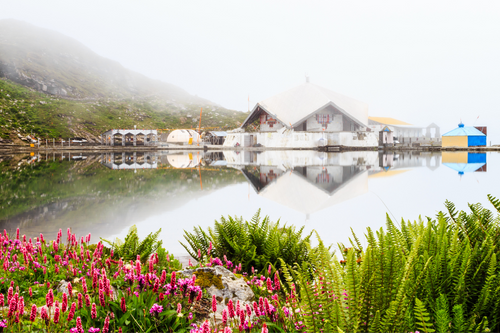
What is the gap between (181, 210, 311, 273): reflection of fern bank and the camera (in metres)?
3.57

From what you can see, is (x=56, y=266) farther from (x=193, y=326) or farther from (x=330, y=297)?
(x=330, y=297)

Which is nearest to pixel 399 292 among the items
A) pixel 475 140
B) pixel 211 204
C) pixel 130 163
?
pixel 211 204

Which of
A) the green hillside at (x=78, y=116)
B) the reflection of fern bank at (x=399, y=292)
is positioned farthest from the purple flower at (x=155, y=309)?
the green hillside at (x=78, y=116)

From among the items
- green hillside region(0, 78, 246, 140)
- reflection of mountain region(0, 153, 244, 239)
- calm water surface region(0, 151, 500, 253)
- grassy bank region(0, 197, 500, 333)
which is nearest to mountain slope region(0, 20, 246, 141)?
green hillside region(0, 78, 246, 140)

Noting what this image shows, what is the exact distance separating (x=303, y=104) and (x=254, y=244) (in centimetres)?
4505

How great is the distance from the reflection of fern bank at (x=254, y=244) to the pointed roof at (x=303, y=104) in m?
40.0

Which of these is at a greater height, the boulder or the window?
the window

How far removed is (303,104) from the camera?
47.3m

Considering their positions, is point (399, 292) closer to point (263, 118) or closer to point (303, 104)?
point (303, 104)

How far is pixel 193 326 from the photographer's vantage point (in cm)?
222

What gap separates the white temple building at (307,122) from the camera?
142 feet

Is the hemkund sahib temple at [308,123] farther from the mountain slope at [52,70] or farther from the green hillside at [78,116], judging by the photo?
the mountain slope at [52,70]

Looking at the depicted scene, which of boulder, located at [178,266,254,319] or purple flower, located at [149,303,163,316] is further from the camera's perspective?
boulder, located at [178,266,254,319]

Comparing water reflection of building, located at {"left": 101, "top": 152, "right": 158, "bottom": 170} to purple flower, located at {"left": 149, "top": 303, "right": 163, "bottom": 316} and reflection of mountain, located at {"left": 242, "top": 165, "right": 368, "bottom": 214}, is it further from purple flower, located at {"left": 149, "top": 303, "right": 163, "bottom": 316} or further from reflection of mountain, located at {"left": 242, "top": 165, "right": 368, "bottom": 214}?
purple flower, located at {"left": 149, "top": 303, "right": 163, "bottom": 316}
